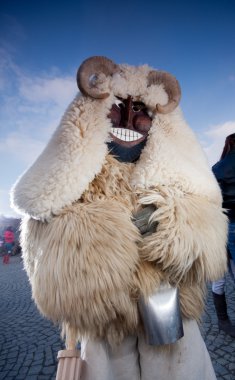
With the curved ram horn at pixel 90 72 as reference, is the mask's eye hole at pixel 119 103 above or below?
below

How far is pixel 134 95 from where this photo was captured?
1415 millimetres

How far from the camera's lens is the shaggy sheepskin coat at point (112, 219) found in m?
1.05

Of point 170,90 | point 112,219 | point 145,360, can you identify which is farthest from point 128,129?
point 145,360

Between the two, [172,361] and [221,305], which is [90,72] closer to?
[172,361]

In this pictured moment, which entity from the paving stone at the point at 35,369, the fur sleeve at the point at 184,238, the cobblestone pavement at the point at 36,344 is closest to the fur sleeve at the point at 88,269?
the fur sleeve at the point at 184,238

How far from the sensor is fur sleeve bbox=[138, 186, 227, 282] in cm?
111

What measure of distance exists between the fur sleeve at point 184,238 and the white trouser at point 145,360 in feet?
1.16

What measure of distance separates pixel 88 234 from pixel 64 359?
0.63 meters

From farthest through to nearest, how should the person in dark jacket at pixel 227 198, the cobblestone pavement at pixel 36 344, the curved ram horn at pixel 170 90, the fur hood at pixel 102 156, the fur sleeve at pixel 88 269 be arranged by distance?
the person in dark jacket at pixel 227 198 < the cobblestone pavement at pixel 36 344 < the curved ram horn at pixel 170 90 < the fur hood at pixel 102 156 < the fur sleeve at pixel 88 269

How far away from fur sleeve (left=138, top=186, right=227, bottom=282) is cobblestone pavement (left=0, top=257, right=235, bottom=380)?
1432 mm

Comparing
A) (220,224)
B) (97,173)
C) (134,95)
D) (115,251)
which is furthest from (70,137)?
(220,224)

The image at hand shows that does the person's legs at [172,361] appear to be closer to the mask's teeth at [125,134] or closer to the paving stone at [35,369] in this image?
the mask's teeth at [125,134]

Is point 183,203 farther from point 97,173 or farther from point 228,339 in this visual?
point 228,339

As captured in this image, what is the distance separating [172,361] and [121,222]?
0.73m
